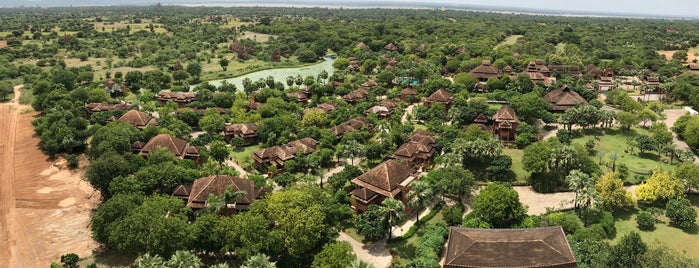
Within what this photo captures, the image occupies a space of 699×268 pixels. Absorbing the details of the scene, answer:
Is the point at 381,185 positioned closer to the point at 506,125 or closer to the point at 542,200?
the point at 542,200

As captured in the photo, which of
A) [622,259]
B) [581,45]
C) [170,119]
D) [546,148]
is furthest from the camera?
[581,45]

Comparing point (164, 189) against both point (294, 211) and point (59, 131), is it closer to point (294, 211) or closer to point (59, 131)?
point (294, 211)

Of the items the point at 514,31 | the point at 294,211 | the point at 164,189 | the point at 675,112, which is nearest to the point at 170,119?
the point at 164,189

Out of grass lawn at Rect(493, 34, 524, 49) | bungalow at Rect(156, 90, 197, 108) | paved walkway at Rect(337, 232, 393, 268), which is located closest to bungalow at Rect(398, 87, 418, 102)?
bungalow at Rect(156, 90, 197, 108)

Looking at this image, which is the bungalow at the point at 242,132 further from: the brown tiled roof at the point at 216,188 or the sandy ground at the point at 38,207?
the brown tiled roof at the point at 216,188

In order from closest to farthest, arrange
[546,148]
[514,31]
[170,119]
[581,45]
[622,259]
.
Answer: [622,259], [546,148], [170,119], [581,45], [514,31]

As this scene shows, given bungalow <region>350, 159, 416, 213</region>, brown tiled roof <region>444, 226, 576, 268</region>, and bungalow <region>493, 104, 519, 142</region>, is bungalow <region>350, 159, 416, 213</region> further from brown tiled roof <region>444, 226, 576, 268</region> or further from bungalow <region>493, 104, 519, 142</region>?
bungalow <region>493, 104, 519, 142</region>
